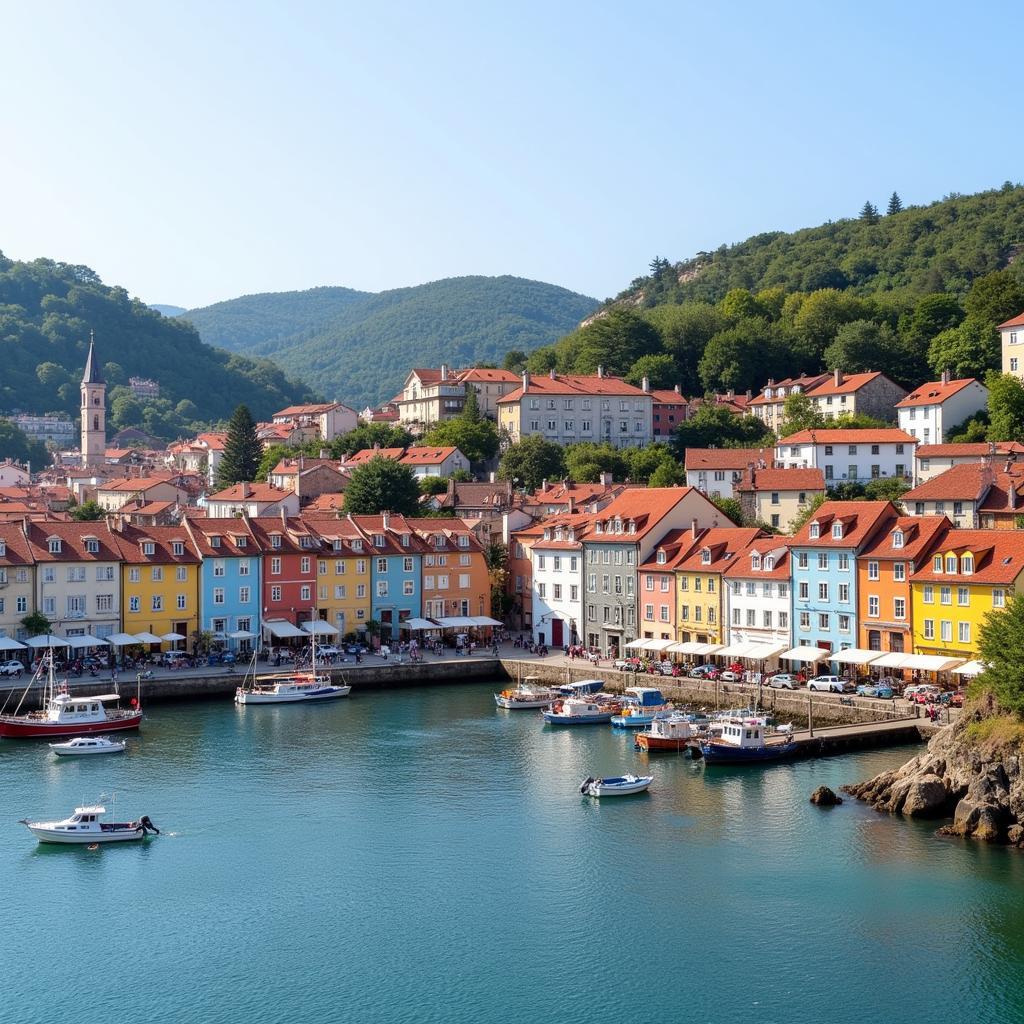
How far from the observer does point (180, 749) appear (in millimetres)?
48031

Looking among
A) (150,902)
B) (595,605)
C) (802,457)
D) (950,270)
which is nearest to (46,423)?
(950,270)

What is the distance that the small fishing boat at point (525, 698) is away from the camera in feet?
185

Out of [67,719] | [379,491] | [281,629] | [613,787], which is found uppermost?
[379,491]

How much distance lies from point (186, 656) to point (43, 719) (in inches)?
479

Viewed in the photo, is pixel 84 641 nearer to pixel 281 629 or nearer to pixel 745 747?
pixel 281 629

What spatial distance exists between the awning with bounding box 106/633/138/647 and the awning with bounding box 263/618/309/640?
638cm

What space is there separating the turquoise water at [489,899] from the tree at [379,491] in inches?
1428

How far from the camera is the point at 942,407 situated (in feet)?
295

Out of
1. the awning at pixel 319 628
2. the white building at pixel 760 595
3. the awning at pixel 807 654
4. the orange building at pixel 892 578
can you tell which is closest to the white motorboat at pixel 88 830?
the awning at pixel 807 654

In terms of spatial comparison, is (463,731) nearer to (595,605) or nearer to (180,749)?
(180,749)

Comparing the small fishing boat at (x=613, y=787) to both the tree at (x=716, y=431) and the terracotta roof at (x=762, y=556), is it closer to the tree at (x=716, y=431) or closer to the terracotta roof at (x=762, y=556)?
the terracotta roof at (x=762, y=556)

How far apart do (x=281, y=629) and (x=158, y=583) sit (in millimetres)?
5768

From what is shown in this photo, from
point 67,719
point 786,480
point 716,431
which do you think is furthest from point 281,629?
point 716,431

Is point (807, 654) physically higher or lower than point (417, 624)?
Result: lower
